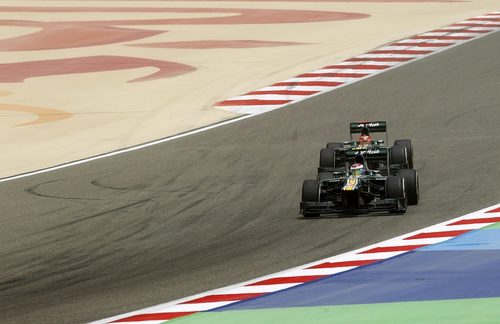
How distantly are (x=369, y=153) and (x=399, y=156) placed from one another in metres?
0.63

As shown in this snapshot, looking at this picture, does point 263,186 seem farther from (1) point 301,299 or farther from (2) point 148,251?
(1) point 301,299

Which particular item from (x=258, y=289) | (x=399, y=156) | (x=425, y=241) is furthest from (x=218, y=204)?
(x=258, y=289)

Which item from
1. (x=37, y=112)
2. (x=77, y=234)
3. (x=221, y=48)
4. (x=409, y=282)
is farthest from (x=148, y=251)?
(x=221, y=48)

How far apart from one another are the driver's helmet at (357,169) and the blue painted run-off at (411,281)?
9.21 feet

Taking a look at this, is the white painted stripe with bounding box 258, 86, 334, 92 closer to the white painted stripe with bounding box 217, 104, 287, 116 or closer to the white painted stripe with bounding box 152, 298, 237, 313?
the white painted stripe with bounding box 217, 104, 287, 116

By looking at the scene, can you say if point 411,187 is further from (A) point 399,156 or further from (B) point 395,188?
(A) point 399,156

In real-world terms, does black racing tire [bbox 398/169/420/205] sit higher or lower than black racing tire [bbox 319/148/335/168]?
lower

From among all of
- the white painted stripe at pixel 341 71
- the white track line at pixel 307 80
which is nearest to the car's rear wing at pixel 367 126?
the white track line at pixel 307 80

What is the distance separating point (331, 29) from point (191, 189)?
17800 millimetres

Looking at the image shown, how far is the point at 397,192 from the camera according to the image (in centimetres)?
1497

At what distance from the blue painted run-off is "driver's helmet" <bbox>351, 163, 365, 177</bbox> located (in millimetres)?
2809

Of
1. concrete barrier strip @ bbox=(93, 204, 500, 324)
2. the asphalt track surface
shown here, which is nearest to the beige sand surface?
the asphalt track surface

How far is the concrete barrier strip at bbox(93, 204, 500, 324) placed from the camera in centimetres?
1054

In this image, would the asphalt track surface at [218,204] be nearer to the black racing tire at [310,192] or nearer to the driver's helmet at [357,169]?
the black racing tire at [310,192]
